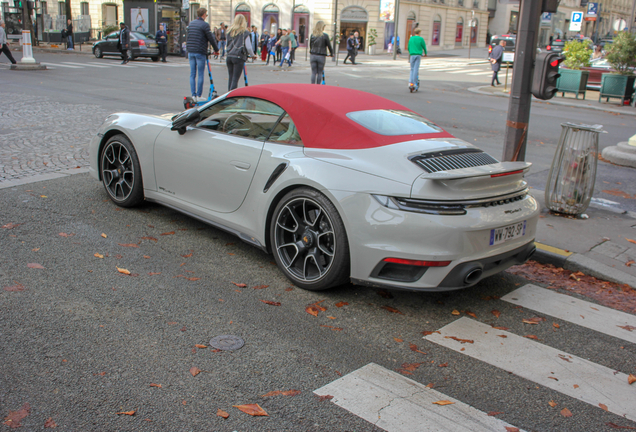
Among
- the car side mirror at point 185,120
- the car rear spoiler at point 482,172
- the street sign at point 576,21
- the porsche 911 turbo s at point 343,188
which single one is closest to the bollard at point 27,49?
the porsche 911 turbo s at point 343,188

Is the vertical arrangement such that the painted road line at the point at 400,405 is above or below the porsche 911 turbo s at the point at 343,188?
below

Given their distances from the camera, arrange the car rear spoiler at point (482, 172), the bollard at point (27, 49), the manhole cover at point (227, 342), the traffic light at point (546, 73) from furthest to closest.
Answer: the bollard at point (27, 49) → the traffic light at point (546, 73) → the car rear spoiler at point (482, 172) → the manhole cover at point (227, 342)

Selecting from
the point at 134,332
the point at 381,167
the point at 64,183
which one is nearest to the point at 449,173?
the point at 381,167

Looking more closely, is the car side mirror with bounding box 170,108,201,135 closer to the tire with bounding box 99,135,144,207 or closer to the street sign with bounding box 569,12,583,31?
the tire with bounding box 99,135,144,207

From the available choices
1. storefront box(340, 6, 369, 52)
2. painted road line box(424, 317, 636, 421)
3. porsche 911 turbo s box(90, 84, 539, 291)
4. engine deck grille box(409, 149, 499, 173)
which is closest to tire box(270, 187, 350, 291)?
porsche 911 turbo s box(90, 84, 539, 291)

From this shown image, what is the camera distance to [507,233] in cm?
Answer: 390

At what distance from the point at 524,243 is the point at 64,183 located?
5188mm

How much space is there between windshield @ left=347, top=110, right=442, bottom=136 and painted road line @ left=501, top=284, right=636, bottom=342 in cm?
144

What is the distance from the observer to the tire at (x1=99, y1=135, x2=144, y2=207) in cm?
558

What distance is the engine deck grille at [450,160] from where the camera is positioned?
385 centimetres

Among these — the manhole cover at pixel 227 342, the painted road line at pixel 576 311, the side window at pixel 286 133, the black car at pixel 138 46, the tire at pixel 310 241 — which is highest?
the black car at pixel 138 46

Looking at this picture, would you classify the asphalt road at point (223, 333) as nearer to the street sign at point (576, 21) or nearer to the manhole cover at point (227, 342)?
the manhole cover at point (227, 342)

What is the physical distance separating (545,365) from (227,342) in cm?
185

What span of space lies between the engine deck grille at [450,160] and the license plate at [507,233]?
49 centimetres
